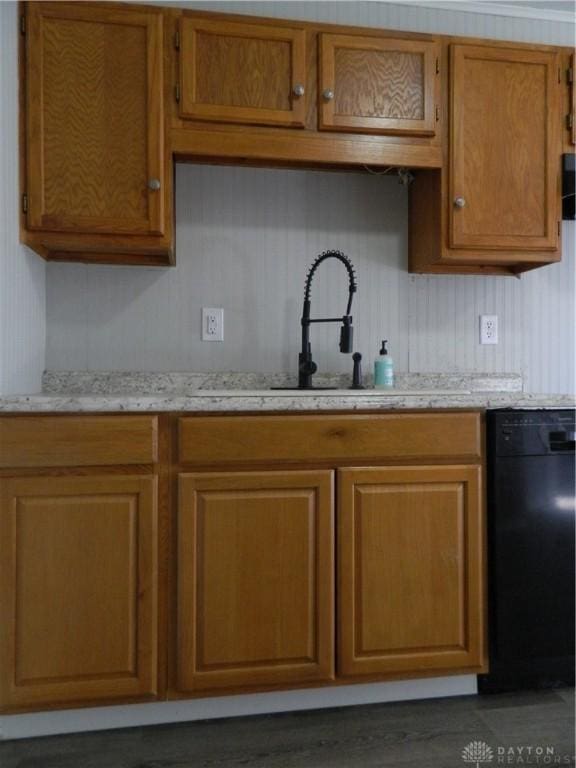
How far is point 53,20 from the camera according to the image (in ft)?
5.19

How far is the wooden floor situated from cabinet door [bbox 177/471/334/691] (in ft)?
0.46

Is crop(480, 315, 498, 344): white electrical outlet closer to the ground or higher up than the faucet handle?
higher up

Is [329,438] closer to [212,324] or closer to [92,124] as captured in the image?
[212,324]

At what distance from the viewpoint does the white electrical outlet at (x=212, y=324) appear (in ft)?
6.61

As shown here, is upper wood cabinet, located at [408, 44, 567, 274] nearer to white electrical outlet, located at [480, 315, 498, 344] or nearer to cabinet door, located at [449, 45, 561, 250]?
cabinet door, located at [449, 45, 561, 250]

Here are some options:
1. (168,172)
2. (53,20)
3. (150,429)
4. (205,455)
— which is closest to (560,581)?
(205,455)

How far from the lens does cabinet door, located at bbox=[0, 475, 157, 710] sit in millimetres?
1341

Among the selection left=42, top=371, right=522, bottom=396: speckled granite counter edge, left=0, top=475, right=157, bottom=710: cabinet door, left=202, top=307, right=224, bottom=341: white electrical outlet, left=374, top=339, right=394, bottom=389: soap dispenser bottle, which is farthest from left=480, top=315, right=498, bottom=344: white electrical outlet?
left=0, top=475, right=157, bottom=710: cabinet door

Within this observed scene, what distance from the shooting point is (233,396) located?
57.7 inches

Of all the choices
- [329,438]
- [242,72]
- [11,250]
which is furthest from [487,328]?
[11,250]

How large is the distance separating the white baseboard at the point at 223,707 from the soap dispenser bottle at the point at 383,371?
0.97 meters

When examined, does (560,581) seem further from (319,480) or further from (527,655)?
(319,480)

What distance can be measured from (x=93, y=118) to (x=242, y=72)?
18.7 inches

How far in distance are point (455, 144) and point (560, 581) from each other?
4.62ft
